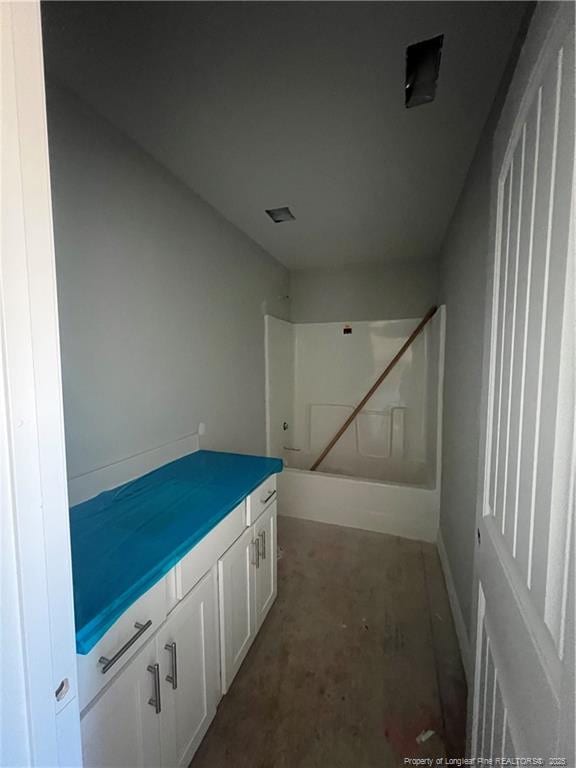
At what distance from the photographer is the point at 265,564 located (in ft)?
5.64

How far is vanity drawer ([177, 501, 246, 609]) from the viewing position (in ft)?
3.37

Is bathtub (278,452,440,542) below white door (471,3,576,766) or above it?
below

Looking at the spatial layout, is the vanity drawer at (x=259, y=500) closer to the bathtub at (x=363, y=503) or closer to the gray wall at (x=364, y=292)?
the bathtub at (x=363, y=503)

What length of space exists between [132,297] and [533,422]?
153 cm

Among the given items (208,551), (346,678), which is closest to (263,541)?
(208,551)

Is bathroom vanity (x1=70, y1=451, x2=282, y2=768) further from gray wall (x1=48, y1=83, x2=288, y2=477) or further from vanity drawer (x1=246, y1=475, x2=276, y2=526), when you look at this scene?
gray wall (x1=48, y1=83, x2=288, y2=477)

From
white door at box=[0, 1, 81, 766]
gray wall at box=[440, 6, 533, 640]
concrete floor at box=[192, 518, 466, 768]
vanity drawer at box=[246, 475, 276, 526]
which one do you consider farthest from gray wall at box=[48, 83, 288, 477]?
gray wall at box=[440, 6, 533, 640]

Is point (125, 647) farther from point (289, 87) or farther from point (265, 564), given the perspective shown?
point (289, 87)

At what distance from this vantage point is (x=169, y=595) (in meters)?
0.98

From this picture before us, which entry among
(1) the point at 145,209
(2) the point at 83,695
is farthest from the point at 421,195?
(2) the point at 83,695

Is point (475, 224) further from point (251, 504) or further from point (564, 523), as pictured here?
point (251, 504)

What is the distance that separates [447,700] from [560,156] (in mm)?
1855

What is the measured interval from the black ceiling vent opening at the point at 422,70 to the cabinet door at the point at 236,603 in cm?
187

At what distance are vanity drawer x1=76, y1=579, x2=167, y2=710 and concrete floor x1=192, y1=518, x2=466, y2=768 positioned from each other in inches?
27.5
